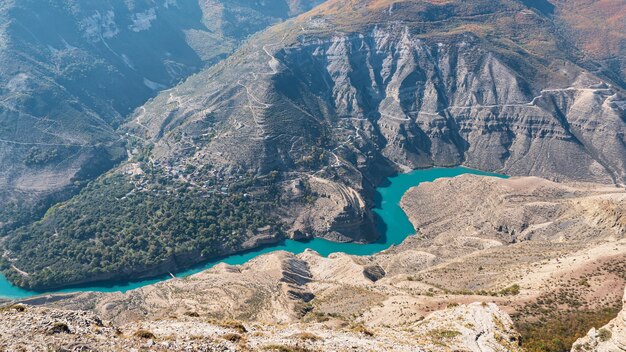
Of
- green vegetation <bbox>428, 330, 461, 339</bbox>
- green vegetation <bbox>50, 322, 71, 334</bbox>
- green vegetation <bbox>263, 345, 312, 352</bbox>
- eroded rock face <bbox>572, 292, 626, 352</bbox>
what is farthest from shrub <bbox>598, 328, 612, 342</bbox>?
green vegetation <bbox>50, 322, 71, 334</bbox>

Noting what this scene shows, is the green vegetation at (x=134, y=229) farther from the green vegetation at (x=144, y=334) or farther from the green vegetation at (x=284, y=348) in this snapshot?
the green vegetation at (x=284, y=348)

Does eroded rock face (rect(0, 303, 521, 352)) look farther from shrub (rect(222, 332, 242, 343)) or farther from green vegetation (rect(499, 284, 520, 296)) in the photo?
green vegetation (rect(499, 284, 520, 296))

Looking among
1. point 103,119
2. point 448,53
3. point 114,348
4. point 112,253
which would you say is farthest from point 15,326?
point 448,53

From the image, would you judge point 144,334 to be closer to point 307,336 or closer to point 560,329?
point 307,336

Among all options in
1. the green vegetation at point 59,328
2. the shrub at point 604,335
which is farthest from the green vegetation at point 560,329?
the green vegetation at point 59,328

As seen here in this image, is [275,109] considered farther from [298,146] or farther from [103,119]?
[103,119]
